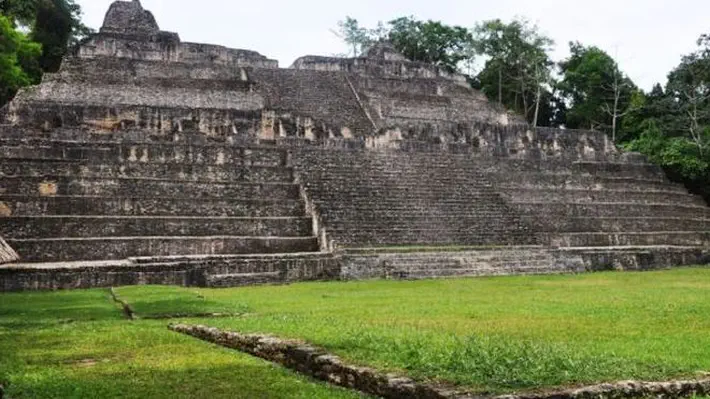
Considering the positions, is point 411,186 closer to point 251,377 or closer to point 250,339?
point 250,339

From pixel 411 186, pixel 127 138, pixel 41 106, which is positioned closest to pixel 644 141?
pixel 411 186

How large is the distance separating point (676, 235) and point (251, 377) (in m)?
21.7

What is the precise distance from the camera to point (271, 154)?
2197cm

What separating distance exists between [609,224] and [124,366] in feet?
65.3

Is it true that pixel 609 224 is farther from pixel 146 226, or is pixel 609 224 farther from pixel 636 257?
pixel 146 226

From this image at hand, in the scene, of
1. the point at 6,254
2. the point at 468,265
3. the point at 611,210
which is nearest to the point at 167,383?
the point at 6,254

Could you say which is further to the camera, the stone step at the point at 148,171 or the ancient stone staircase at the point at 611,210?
the ancient stone staircase at the point at 611,210

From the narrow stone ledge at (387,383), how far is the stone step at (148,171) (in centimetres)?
1327

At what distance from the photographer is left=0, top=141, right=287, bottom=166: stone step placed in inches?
769

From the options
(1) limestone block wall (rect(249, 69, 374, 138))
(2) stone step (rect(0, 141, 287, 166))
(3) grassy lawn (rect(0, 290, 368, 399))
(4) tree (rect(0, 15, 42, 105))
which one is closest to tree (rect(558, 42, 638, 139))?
(1) limestone block wall (rect(249, 69, 374, 138))

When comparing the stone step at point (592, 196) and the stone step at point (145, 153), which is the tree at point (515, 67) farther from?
the stone step at point (145, 153)

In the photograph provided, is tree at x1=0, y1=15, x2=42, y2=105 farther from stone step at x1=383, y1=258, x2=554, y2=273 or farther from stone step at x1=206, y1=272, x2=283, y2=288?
stone step at x1=383, y1=258, x2=554, y2=273

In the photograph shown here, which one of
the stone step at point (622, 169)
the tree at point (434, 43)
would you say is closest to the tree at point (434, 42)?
the tree at point (434, 43)

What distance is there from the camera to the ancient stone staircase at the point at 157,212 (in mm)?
→ 16622
